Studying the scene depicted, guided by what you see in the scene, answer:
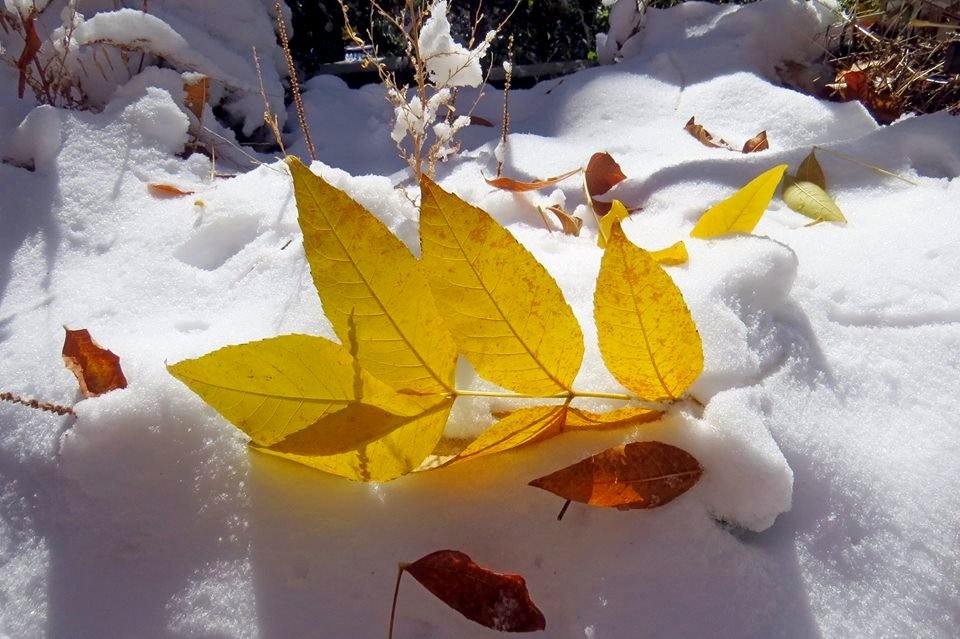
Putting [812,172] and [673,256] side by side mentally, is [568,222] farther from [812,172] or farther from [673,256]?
[812,172]

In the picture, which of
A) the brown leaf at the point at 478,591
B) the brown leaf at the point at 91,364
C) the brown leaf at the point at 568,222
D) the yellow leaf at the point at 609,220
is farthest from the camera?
the brown leaf at the point at 568,222

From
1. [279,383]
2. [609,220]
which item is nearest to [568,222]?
[609,220]

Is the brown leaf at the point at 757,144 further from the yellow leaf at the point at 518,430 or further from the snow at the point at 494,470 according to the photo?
the yellow leaf at the point at 518,430

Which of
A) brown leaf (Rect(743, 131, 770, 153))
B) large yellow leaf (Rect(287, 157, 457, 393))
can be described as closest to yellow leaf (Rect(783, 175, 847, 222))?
brown leaf (Rect(743, 131, 770, 153))

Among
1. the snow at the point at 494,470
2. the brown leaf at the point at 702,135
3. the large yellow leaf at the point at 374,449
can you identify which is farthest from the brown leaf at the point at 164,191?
the brown leaf at the point at 702,135

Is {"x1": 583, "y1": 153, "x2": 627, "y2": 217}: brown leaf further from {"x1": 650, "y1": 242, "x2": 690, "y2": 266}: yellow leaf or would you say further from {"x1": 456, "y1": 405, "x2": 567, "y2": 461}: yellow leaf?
{"x1": 456, "y1": 405, "x2": 567, "y2": 461}: yellow leaf

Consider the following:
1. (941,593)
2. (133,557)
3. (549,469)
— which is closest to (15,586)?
(133,557)

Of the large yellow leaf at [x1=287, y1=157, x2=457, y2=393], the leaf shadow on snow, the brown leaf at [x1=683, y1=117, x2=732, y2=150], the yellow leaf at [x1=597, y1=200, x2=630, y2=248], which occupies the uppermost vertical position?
the large yellow leaf at [x1=287, y1=157, x2=457, y2=393]
